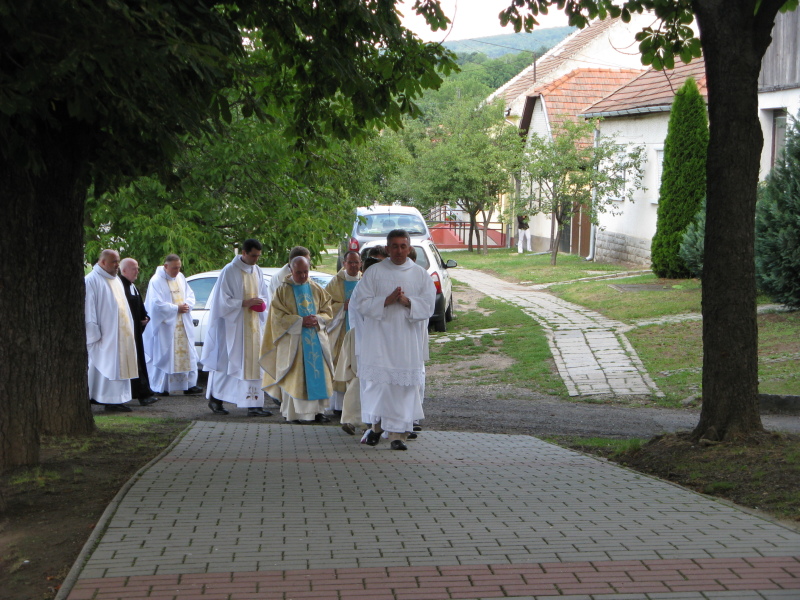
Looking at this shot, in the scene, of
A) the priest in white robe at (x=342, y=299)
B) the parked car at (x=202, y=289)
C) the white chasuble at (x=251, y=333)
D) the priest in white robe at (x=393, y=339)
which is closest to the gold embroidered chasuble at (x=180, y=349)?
the parked car at (x=202, y=289)

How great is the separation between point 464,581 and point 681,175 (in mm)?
20027

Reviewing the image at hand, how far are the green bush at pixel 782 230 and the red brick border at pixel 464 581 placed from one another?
11.6 metres

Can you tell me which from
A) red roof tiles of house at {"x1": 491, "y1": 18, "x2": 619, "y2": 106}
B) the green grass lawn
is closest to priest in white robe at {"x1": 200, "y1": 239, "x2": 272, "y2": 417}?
the green grass lawn

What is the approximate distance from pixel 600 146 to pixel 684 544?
2582 centimetres

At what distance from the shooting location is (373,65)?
29.2ft

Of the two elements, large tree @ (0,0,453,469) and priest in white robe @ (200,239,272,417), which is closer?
large tree @ (0,0,453,469)

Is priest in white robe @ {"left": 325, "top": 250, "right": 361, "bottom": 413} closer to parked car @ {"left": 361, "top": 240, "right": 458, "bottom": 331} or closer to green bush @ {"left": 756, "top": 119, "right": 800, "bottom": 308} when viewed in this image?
parked car @ {"left": 361, "top": 240, "right": 458, "bottom": 331}

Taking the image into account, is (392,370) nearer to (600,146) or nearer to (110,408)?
(110,408)

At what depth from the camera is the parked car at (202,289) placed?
549 inches

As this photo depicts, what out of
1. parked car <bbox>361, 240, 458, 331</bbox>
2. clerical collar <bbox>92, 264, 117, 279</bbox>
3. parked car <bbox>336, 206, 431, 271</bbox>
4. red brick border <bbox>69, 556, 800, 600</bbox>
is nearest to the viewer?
red brick border <bbox>69, 556, 800, 600</bbox>

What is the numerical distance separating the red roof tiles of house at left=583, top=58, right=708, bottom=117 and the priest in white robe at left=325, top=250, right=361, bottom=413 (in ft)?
→ 55.8

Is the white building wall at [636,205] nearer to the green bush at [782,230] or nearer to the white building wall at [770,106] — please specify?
the white building wall at [770,106]

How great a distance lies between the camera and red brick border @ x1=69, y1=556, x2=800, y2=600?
14.1 feet

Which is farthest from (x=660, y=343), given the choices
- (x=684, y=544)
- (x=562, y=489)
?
(x=684, y=544)
